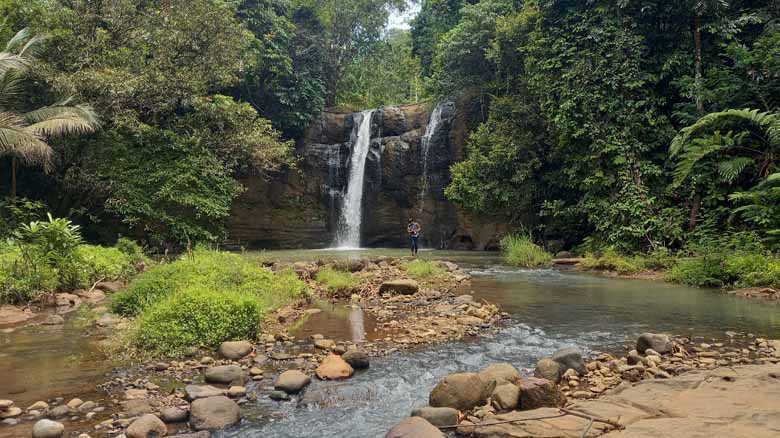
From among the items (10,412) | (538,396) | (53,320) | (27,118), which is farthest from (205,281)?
(27,118)

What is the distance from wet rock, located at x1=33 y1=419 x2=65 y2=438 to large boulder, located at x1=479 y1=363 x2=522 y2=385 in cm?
345

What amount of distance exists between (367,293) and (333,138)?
1723 centimetres

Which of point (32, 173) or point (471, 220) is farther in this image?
point (471, 220)

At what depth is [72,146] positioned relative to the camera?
1709 cm

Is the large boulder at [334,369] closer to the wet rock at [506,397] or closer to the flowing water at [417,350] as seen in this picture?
the flowing water at [417,350]

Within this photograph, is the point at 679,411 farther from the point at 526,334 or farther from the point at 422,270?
the point at 422,270

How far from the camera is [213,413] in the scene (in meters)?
4.25

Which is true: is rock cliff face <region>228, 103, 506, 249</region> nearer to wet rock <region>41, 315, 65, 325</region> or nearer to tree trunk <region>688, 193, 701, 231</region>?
tree trunk <region>688, 193, 701, 231</region>

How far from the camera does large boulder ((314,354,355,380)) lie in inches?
211

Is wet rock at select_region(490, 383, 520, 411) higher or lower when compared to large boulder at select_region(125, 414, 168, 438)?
higher

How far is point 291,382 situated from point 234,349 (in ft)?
4.32

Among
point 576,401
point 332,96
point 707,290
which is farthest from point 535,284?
point 332,96

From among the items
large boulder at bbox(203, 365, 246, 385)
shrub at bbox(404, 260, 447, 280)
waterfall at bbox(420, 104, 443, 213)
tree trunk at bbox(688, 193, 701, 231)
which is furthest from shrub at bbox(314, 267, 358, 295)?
waterfall at bbox(420, 104, 443, 213)

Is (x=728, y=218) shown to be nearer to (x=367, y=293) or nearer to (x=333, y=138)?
(x=367, y=293)
